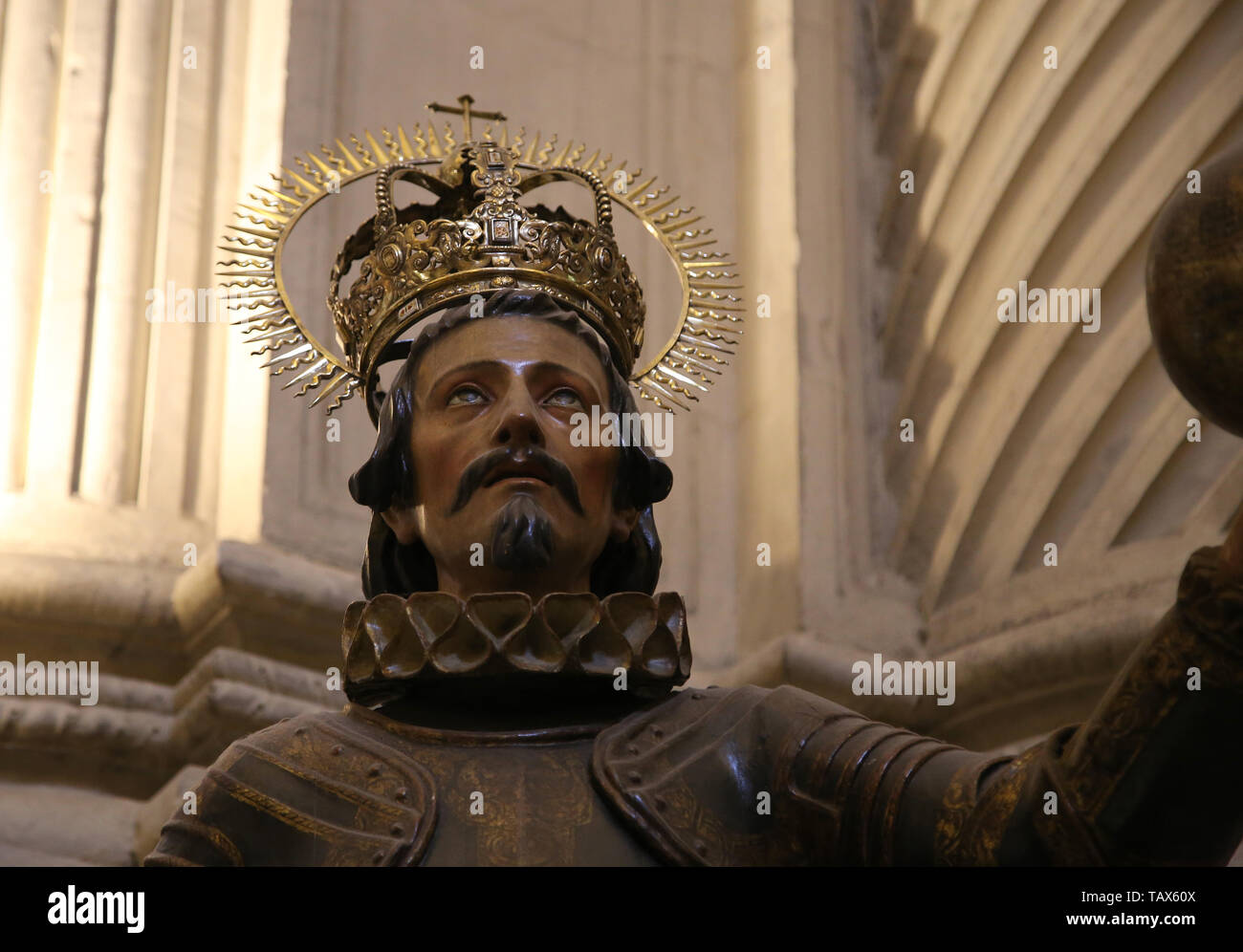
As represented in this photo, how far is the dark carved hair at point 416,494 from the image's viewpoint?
8.29 feet

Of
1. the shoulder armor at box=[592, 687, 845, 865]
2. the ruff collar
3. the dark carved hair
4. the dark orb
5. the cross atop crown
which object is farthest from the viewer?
the cross atop crown

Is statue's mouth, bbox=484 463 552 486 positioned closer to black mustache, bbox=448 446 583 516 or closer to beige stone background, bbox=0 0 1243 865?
black mustache, bbox=448 446 583 516

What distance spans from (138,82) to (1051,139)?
160cm

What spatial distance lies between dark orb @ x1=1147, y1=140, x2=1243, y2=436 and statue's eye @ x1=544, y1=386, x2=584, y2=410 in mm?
926

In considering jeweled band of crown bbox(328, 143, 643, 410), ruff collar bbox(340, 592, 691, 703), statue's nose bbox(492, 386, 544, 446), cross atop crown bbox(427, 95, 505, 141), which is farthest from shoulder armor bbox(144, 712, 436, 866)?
cross atop crown bbox(427, 95, 505, 141)

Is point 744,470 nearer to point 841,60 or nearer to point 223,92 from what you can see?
point 841,60

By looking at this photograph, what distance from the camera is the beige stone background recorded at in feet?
11.9

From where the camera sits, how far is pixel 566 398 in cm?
252

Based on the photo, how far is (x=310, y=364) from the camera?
287 cm

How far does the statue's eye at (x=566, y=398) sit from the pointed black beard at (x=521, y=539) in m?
0.17

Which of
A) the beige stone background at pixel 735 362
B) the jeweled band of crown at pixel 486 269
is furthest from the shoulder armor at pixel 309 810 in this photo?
the beige stone background at pixel 735 362

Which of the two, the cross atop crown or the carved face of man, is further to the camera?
the cross atop crown

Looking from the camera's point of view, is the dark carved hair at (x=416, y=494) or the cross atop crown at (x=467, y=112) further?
the cross atop crown at (x=467, y=112)

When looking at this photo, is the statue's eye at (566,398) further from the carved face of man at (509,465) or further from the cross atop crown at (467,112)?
the cross atop crown at (467,112)
